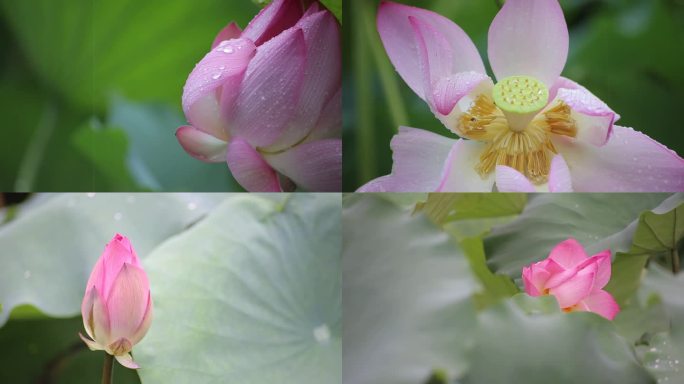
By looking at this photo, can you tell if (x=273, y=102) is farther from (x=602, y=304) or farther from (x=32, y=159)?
(x=602, y=304)

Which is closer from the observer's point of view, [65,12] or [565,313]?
[565,313]

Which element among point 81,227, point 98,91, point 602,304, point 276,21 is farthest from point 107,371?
point 602,304

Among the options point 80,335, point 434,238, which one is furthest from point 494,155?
point 80,335

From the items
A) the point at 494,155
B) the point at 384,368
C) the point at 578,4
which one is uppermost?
the point at 578,4

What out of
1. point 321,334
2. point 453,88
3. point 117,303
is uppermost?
point 453,88

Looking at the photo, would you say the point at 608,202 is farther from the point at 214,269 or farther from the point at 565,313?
the point at 214,269

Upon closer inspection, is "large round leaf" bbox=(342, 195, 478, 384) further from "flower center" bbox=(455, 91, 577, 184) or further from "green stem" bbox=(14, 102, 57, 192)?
"green stem" bbox=(14, 102, 57, 192)
